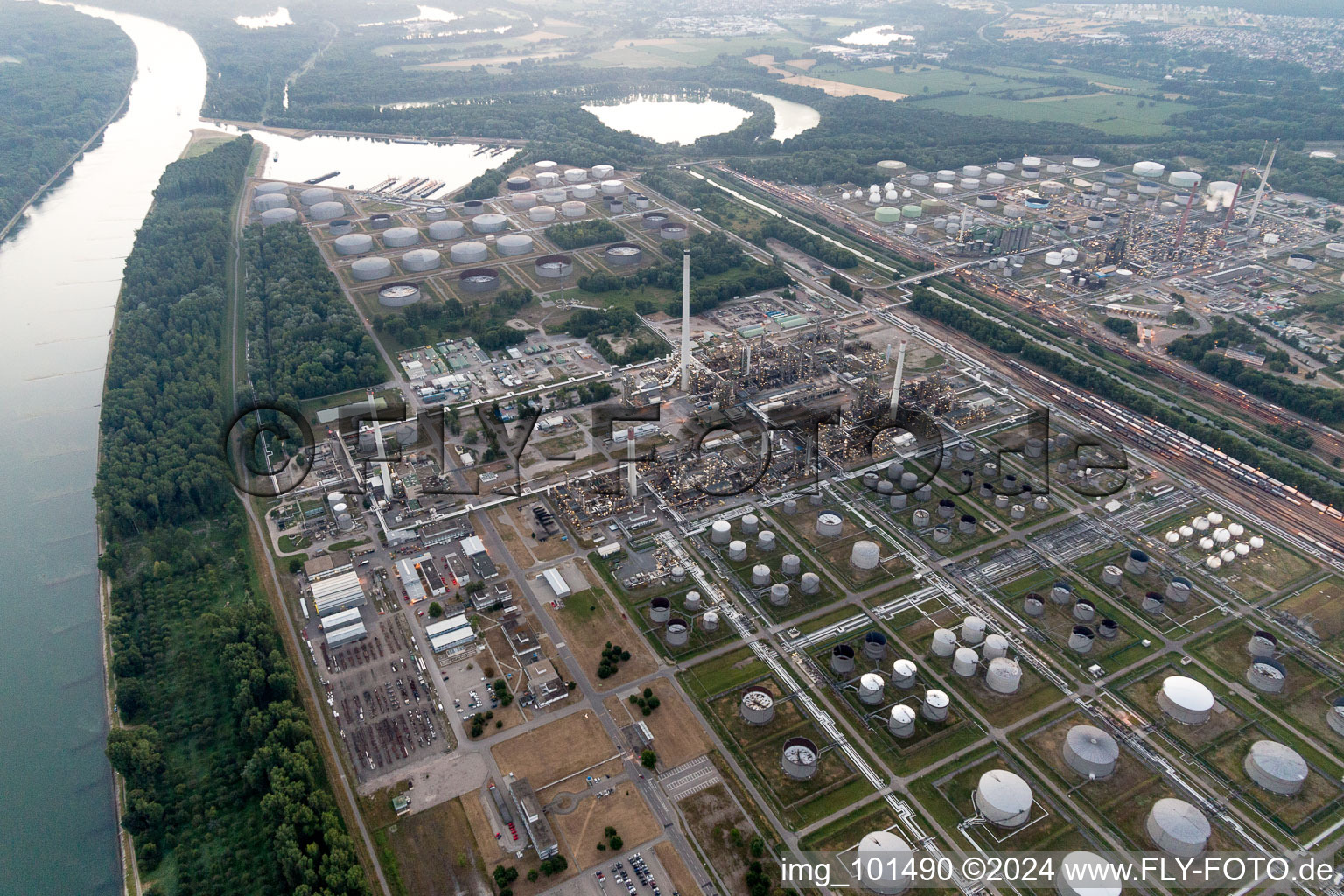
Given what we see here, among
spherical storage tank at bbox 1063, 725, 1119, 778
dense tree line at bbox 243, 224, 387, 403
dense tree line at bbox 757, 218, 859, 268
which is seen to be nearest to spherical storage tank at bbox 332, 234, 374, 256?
dense tree line at bbox 243, 224, 387, 403

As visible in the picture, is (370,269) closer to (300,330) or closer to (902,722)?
(300,330)

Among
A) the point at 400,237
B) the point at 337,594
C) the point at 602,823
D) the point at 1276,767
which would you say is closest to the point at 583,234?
the point at 400,237

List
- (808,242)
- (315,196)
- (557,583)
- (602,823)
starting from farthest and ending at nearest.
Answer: (315,196) → (808,242) → (557,583) → (602,823)

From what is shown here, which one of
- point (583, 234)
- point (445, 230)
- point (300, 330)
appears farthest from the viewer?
point (445, 230)

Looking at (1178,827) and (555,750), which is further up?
(1178,827)

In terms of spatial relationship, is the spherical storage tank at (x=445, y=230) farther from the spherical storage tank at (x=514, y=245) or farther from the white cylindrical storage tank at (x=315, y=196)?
the white cylindrical storage tank at (x=315, y=196)

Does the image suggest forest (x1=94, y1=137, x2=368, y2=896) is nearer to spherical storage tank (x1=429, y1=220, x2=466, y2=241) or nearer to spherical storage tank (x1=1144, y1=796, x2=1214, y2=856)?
spherical storage tank (x1=429, y1=220, x2=466, y2=241)
